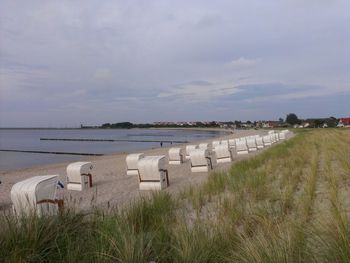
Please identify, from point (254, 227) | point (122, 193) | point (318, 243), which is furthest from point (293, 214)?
point (122, 193)

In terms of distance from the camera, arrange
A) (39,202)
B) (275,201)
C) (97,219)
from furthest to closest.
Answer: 1. (275,201)
2. (39,202)
3. (97,219)

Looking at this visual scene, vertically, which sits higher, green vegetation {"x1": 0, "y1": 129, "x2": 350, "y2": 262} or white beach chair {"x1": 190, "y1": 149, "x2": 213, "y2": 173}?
green vegetation {"x1": 0, "y1": 129, "x2": 350, "y2": 262}

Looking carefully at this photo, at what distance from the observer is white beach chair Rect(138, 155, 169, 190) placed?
10.7 meters

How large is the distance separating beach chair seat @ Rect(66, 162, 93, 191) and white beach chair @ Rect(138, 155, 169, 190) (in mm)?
2042

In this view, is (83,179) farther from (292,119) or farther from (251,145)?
(292,119)

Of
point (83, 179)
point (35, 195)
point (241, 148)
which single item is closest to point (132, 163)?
point (83, 179)

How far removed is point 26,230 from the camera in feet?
12.4

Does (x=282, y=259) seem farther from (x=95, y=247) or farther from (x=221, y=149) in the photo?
(x=221, y=149)

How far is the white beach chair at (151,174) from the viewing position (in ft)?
35.1

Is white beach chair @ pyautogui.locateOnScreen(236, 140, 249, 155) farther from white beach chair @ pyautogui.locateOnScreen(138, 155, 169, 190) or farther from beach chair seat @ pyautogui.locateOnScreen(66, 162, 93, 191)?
beach chair seat @ pyautogui.locateOnScreen(66, 162, 93, 191)

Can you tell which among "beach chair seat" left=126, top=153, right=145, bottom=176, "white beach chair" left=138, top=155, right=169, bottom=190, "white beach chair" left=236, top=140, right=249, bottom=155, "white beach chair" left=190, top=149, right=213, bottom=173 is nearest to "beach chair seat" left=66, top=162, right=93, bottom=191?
"white beach chair" left=138, top=155, right=169, bottom=190

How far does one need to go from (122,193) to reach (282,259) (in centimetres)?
763

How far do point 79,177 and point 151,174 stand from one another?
247cm

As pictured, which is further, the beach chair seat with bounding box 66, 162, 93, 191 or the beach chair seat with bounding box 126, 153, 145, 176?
the beach chair seat with bounding box 126, 153, 145, 176
